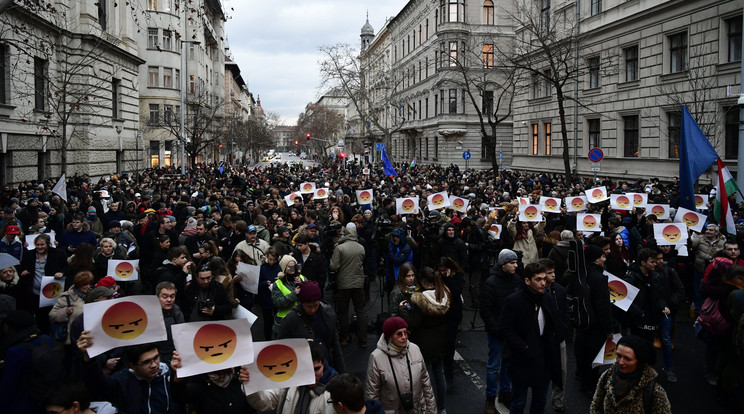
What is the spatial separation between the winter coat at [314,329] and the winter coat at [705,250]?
6413 millimetres

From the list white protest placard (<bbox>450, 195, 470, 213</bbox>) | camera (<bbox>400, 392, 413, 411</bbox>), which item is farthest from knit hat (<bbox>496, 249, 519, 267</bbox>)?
white protest placard (<bbox>450, 195, 470, 213</bbox>)

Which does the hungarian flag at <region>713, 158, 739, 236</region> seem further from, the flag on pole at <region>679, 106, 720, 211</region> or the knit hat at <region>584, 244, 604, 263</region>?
the knit hat at <region>584, 244, 604, 263</region>

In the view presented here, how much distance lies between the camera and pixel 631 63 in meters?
27.4

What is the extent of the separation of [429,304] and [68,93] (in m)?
17.4

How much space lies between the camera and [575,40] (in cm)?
2877

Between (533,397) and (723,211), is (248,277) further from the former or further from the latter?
(723,211)

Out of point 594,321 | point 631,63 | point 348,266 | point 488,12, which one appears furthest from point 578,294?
point 488,12

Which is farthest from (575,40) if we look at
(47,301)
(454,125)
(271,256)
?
(47,301)

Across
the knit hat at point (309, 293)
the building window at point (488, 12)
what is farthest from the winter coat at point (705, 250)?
the building window at point (488, 12)

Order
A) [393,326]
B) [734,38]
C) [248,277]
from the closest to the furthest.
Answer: [393,326]
[248,277]
[734,38]

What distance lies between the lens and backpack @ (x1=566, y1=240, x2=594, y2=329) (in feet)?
20.3

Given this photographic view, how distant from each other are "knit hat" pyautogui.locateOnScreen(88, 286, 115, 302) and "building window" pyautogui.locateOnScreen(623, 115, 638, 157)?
2680 cm

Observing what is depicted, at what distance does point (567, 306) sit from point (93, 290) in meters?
4.83

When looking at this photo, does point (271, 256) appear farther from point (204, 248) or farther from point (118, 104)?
point (118, 104)
